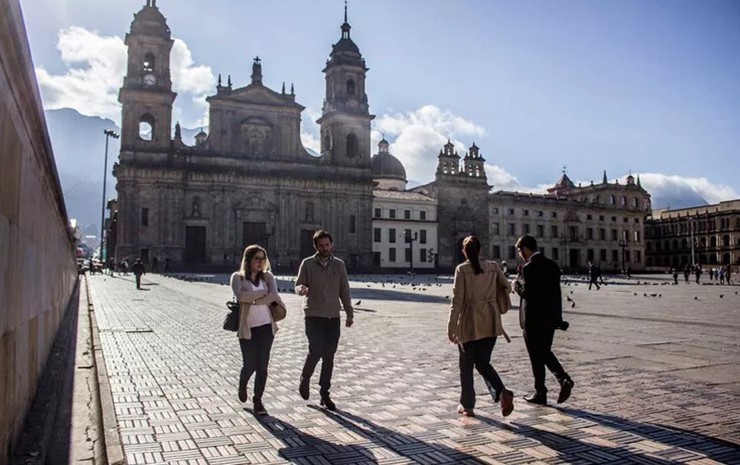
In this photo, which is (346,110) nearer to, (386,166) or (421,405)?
(386,166)

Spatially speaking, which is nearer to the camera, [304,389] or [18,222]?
[18,222]

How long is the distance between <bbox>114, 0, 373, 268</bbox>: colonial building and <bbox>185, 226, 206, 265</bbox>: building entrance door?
0.10m

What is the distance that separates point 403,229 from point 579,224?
29.5 metres

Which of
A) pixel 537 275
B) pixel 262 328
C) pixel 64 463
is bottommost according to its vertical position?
pixel 64 463

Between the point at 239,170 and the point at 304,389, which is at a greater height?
the point at 239,170

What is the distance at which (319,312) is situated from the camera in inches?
248

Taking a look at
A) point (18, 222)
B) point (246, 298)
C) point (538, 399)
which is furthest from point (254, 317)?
point (538, 399)

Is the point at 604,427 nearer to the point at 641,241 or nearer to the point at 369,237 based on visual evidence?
the point at 369,237

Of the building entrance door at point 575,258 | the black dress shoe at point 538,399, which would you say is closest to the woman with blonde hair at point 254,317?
the black dress shoe at point 538,399

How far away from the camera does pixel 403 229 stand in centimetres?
7325

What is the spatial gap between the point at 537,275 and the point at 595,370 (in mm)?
2638

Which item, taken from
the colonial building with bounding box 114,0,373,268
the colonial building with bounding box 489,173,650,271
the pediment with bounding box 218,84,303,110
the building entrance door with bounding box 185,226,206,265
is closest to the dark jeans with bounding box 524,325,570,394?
the colonial building with bounding box 114,0,373,268

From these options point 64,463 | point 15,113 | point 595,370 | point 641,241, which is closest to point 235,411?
point 64,463

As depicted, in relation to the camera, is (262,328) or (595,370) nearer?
(262,328)
